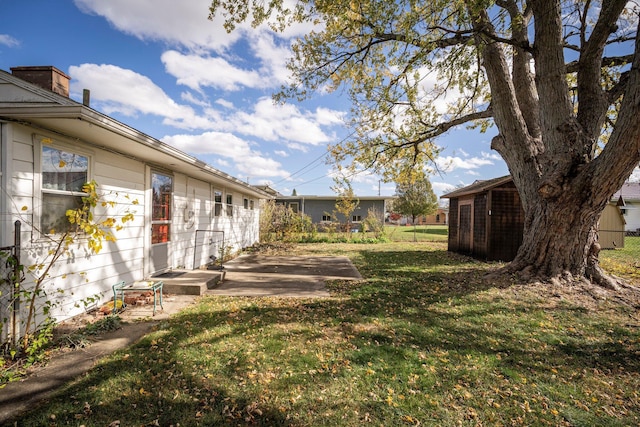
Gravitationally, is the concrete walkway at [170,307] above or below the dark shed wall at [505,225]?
below

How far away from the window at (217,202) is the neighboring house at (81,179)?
199 centimetres

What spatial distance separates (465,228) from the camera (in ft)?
41.1

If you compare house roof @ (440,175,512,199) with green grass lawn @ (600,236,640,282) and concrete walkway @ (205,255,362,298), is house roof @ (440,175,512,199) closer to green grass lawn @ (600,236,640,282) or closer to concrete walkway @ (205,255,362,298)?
green grass lawn @ (600,236,640,282)

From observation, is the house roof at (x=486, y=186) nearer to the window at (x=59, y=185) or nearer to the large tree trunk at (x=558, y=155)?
the large tree trunk at (x=558, y=155)

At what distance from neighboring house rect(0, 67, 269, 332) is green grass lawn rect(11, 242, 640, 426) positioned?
66.6 inches

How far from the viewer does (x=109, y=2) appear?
16.6 ft

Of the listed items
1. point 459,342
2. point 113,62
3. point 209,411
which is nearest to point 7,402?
point 209,411

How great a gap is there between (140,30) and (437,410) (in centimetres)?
877

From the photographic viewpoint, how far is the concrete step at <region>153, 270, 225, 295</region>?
562 centimetres

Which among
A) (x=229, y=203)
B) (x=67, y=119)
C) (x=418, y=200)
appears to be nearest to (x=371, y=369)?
(x=67, y=119)

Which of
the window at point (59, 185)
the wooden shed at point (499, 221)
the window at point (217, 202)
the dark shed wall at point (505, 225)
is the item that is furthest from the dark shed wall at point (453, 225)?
the window at point (59, 185)

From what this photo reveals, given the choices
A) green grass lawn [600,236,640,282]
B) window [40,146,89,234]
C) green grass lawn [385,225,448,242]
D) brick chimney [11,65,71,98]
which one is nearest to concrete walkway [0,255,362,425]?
window [40,146,89,234]

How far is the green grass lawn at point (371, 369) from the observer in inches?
91.2

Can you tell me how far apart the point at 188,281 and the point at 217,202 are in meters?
4.67
